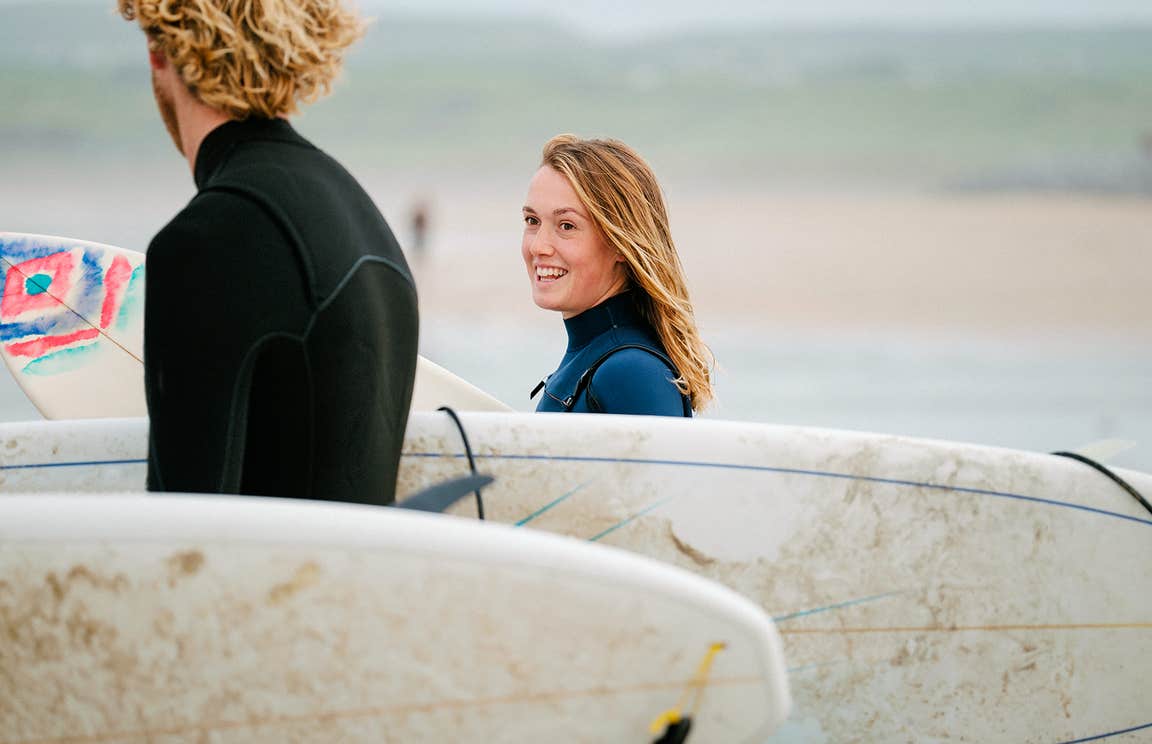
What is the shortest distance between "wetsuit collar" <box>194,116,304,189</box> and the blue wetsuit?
0.80 metres

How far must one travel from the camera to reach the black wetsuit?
1.45 metres

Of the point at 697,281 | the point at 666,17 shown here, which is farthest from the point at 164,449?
the point at 666,17

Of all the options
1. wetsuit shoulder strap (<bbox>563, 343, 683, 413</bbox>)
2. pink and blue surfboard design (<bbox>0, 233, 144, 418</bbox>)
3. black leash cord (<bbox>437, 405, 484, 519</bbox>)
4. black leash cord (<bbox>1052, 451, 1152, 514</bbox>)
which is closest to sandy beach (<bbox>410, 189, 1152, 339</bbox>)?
black leash cord (<bbox>1052, 451, 1152, 514</bbox>)

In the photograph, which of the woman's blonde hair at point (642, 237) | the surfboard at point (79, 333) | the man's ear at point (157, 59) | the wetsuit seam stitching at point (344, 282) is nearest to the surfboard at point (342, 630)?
the wetsuit seam stitching at point (344, 282)

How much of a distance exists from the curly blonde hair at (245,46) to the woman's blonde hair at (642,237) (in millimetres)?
804

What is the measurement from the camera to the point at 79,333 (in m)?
2.58

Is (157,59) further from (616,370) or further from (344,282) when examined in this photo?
(616,370)

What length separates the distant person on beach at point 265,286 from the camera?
4.76 feet

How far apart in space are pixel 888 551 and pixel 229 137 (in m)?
1.21

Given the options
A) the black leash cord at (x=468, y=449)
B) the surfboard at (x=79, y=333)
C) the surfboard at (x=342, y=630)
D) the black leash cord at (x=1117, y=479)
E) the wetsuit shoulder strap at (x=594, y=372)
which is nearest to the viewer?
the surfboard at (x=342, y=630)

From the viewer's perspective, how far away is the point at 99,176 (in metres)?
29.4

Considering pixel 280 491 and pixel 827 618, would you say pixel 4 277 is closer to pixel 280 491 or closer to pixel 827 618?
pixel 280 491

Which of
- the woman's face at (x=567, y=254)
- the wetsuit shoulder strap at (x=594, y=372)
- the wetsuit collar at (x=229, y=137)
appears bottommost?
the wetsuit shoulder strap at (x=594, y=372)

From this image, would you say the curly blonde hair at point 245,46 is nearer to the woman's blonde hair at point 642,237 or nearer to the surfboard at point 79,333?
the woman's blonde hair at point 642,237
